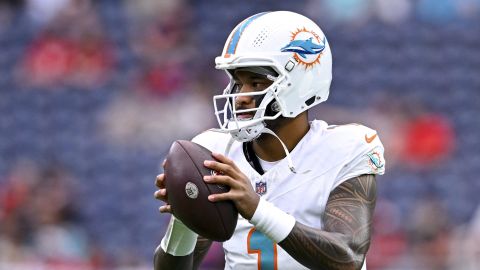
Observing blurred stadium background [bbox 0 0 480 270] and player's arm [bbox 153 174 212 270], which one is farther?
blurred stadium background [bbox 0 0 480 270]

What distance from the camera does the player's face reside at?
2.82 metres

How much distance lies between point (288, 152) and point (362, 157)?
0.22m

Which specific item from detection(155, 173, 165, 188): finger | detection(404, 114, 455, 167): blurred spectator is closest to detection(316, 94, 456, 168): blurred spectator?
detection(404, 114, 455, 167): blurred spectator

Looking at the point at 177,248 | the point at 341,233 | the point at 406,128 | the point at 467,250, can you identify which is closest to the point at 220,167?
the point at 341,233

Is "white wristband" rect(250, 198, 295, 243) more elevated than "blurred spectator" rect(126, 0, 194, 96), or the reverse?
"blurred spectator" rect(126, 0, 194, 96)

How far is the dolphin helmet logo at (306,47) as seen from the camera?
288cm

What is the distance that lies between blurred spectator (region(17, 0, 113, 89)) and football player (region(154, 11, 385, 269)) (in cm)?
601

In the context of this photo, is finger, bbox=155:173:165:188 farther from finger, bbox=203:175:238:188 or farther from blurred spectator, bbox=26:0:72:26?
blurred spectator, bbox=26:0:72:26

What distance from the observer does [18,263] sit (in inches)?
279

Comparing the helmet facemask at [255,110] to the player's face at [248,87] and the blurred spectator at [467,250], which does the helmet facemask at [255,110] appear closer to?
the player's face at [248,87]

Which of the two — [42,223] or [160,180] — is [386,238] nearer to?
[42,223]

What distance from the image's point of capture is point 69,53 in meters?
8.91

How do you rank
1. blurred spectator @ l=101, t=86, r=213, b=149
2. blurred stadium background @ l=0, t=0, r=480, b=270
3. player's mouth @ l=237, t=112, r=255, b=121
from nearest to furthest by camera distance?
player's mouth @ l=237, t=112, r=255, b=121 → blurred stadium background @ l=0, t=0, r=480, b=270 → blurred spectator @ l=101, t=86, r=213, b=149

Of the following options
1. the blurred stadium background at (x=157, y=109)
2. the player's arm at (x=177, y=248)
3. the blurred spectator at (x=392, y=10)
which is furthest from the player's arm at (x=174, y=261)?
the blurred spectator at (x=392, y=10)
